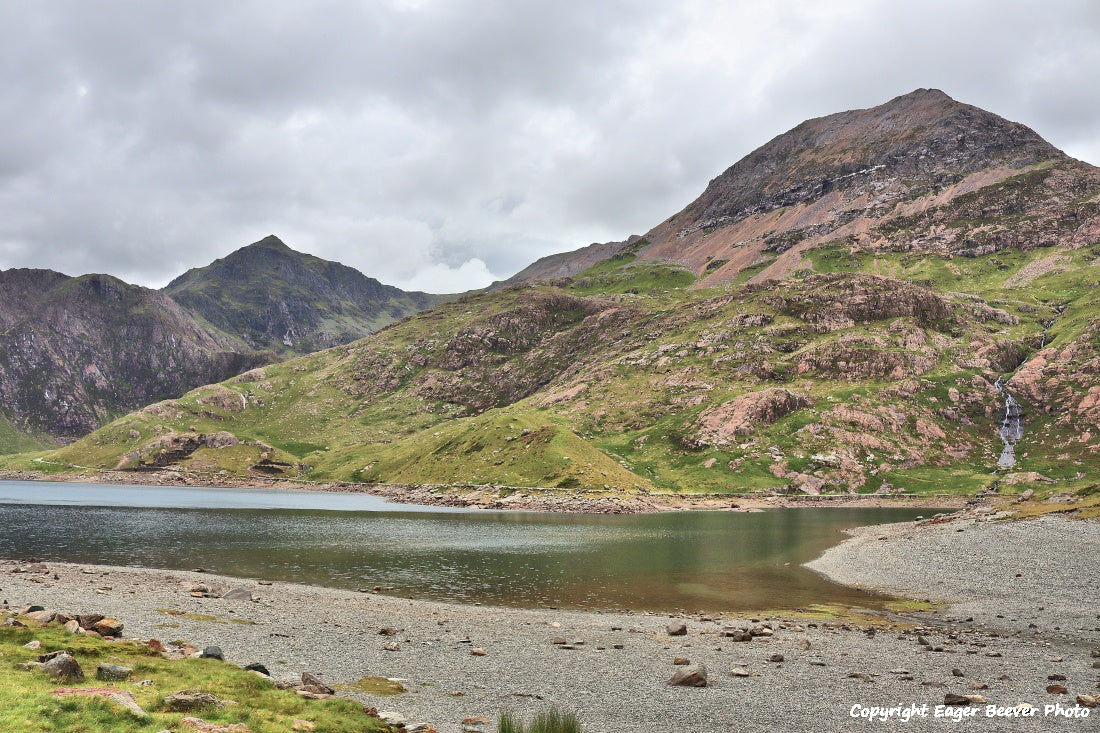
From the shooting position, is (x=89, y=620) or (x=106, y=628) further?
(x=89, y=620)

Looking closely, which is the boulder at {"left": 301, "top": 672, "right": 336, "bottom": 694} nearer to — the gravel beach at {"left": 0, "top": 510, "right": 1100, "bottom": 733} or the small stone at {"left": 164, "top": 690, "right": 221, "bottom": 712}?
the gravel beach at {"left": 0, "top": 510, "right": 1100, "bottom": 733}

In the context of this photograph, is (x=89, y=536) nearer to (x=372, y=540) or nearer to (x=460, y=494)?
(x=372, y=540)

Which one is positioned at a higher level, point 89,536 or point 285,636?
point 285,636

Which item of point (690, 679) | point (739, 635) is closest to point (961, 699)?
point (690, 679)

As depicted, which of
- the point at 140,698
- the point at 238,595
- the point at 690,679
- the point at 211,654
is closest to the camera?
the point at 140,698

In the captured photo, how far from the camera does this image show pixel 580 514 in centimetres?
15100

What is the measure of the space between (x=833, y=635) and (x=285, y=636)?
33458 mm

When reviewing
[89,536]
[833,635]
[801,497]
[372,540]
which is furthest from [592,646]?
[801,497]

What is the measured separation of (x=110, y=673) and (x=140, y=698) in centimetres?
349

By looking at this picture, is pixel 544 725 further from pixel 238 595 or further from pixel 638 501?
pixel 638 501

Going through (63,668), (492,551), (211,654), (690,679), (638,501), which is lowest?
(638,501)

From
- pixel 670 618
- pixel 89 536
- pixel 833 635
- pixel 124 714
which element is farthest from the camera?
pixel 89 536

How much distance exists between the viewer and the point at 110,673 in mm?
21422

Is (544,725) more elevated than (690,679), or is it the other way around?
(544,725)
